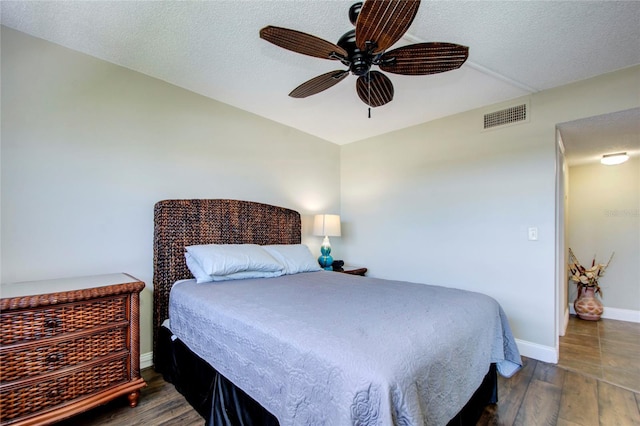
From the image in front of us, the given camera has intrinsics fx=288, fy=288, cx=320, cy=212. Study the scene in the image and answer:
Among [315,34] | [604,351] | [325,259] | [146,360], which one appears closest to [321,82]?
[315,34]

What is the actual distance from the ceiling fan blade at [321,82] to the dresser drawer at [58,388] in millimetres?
2081

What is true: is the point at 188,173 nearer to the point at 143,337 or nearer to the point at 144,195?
the point at 144,195

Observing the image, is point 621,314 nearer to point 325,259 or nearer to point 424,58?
point 325,259

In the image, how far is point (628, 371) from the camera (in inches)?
92.7

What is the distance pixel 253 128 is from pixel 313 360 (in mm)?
2750

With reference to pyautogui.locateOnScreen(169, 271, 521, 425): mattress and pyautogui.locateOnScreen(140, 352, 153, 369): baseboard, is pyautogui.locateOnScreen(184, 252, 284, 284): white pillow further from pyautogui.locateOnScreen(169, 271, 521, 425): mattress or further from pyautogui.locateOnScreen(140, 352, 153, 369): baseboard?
pyautogui.locateOnScreen(140, 352, 153, 369): baseboard

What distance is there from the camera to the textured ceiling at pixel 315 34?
67.0 inches

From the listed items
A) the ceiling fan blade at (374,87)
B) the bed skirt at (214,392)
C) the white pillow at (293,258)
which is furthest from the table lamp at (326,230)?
the bed skirt at (214,392)

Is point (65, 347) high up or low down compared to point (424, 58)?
down

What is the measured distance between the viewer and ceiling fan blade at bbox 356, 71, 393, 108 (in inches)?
71.3

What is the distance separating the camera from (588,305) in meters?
3.75

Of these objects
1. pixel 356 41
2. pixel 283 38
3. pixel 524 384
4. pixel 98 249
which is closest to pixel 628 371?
pixel 524 384

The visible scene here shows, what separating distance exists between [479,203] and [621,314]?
282cm

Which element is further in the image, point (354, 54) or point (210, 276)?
point (210, 276)
